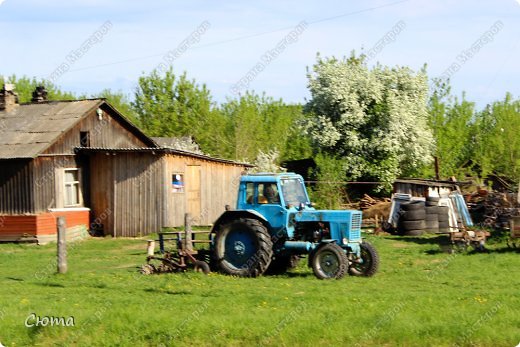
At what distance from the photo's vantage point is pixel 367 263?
→ 17.4 metres

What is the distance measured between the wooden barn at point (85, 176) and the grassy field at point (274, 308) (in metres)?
9.41

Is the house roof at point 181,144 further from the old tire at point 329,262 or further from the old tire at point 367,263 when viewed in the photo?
the old tire at point 329,262

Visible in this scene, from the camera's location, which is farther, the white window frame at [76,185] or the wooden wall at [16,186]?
the white window frame at [76,185]

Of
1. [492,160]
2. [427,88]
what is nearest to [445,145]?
[492,160]

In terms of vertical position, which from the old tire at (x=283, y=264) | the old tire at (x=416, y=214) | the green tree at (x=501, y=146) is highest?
the green tree at (x=501, y=146)

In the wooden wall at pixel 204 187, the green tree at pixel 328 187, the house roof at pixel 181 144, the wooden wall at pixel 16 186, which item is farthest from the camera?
the house roof at pixel 181 144

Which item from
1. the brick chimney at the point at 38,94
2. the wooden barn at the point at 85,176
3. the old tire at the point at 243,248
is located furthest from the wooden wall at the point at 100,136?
the old tire at the point at 243,248

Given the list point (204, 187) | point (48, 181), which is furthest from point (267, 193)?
point (204, 187)

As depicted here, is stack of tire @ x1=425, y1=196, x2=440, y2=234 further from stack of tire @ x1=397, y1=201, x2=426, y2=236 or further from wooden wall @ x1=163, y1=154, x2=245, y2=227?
wooden wall @ x1=163, y1=154, x2=245, y2=227

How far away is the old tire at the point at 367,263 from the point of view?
56.6 feet

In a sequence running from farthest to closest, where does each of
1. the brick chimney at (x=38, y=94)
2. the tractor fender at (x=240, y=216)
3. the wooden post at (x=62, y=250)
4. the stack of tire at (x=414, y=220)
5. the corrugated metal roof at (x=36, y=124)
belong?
the brick chimney at (x=38, y=94) < the corrugated metal roof at (x=36, y=124) < the stack of tire at (x=414, y=220) < the wooden post at (x=62, y=250) < the tractor fender at (x=240, y=216)

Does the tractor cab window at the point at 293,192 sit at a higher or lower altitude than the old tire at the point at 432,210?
higher

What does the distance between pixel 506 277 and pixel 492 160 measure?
32629 mm

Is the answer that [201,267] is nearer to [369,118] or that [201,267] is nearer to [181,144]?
[369,118]
